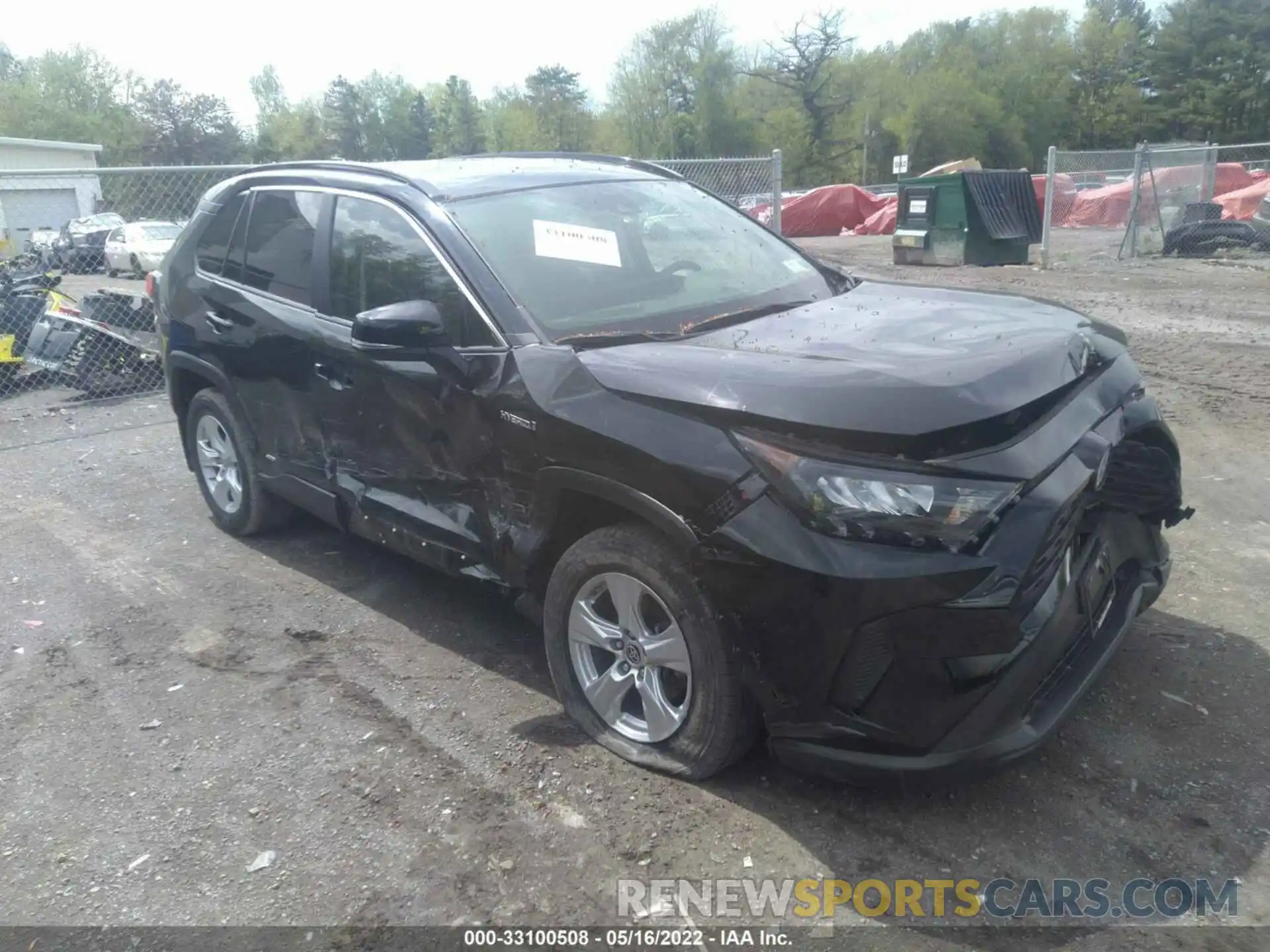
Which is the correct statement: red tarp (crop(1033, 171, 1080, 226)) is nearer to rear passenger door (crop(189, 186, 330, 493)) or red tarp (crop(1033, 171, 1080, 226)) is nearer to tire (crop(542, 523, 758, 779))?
rear passenger door (crop(189, 186, 330, 493))

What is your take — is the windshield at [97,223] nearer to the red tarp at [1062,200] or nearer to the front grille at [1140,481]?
the front grille at [1140,481]

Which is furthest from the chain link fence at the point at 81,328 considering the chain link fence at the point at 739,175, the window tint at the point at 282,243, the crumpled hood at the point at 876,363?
the crumpled hood at the point at 876,363

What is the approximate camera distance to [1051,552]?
2635mm

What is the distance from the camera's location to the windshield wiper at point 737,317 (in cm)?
357

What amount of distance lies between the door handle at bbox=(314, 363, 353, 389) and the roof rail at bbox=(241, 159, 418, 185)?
0.81 m

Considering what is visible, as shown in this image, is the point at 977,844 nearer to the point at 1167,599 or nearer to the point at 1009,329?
the point at 1009,329

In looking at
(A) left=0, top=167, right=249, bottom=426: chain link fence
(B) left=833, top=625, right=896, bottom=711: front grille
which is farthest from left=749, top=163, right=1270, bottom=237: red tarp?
(B) left=833, top=625, right=896, bottom=711: front grille

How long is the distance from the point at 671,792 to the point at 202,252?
12.4 ft

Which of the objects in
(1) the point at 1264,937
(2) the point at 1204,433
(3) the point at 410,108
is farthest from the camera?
(3) the point at 410,108

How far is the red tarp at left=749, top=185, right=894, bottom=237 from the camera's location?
31.2 meters

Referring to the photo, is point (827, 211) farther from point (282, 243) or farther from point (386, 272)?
point (386, 272)

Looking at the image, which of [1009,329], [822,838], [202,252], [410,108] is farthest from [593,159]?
[410,108]

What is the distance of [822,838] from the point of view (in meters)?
2.87

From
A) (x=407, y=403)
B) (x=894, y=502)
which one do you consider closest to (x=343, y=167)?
(x=407, y=403)
